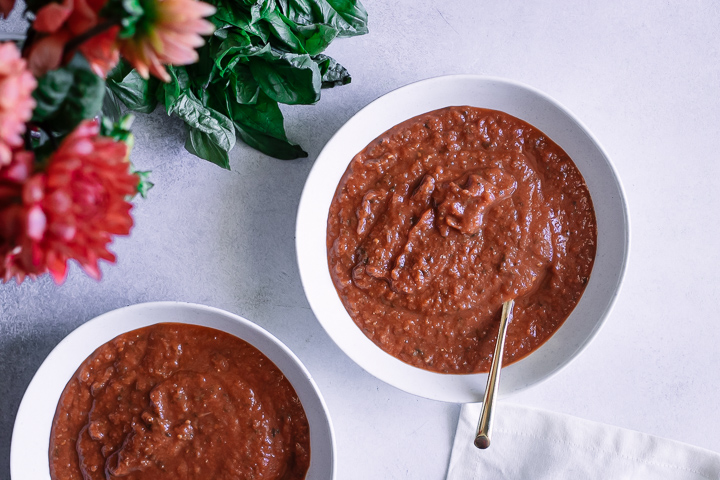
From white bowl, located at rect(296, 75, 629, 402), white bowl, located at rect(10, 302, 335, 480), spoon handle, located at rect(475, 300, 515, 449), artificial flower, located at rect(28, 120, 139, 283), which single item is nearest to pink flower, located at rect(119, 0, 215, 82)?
artificial flower, located at rect(28, 120, 139, 283)

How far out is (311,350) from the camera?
99.9 inches

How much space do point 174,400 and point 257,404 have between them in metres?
0.31

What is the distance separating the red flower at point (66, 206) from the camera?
0.92m

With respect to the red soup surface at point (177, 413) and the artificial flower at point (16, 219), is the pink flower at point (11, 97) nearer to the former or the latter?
the artificial flower at point (16, 219)

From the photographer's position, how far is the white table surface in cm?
251

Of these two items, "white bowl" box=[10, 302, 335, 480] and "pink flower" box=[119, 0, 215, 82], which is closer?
"pink flower" box=[119, 0, 215, 82]

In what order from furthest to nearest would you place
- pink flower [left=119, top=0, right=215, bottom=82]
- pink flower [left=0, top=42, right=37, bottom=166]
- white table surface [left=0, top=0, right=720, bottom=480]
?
white table surface [left=0, top=0, right=720, bottom=480] → pink flower [left=119, top=0, right=215, bottom=82] → pink flower [left=0, top=42, right=37, bottom=166]

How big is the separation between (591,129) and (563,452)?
4.47ft

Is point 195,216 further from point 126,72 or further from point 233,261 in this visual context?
point 126,72

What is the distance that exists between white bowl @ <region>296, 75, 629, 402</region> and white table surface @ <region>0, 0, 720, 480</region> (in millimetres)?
214

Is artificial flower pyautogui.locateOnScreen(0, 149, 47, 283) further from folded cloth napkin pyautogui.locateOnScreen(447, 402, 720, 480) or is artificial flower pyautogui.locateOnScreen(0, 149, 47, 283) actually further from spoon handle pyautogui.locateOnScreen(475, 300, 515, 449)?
folded cloth napkin pyautogui.locateOnScreen(447, 402, 720, 480)

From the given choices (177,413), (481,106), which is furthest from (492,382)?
(177,413)

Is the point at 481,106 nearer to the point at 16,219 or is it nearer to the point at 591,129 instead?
the point at 591,129

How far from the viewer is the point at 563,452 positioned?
2.55 m
